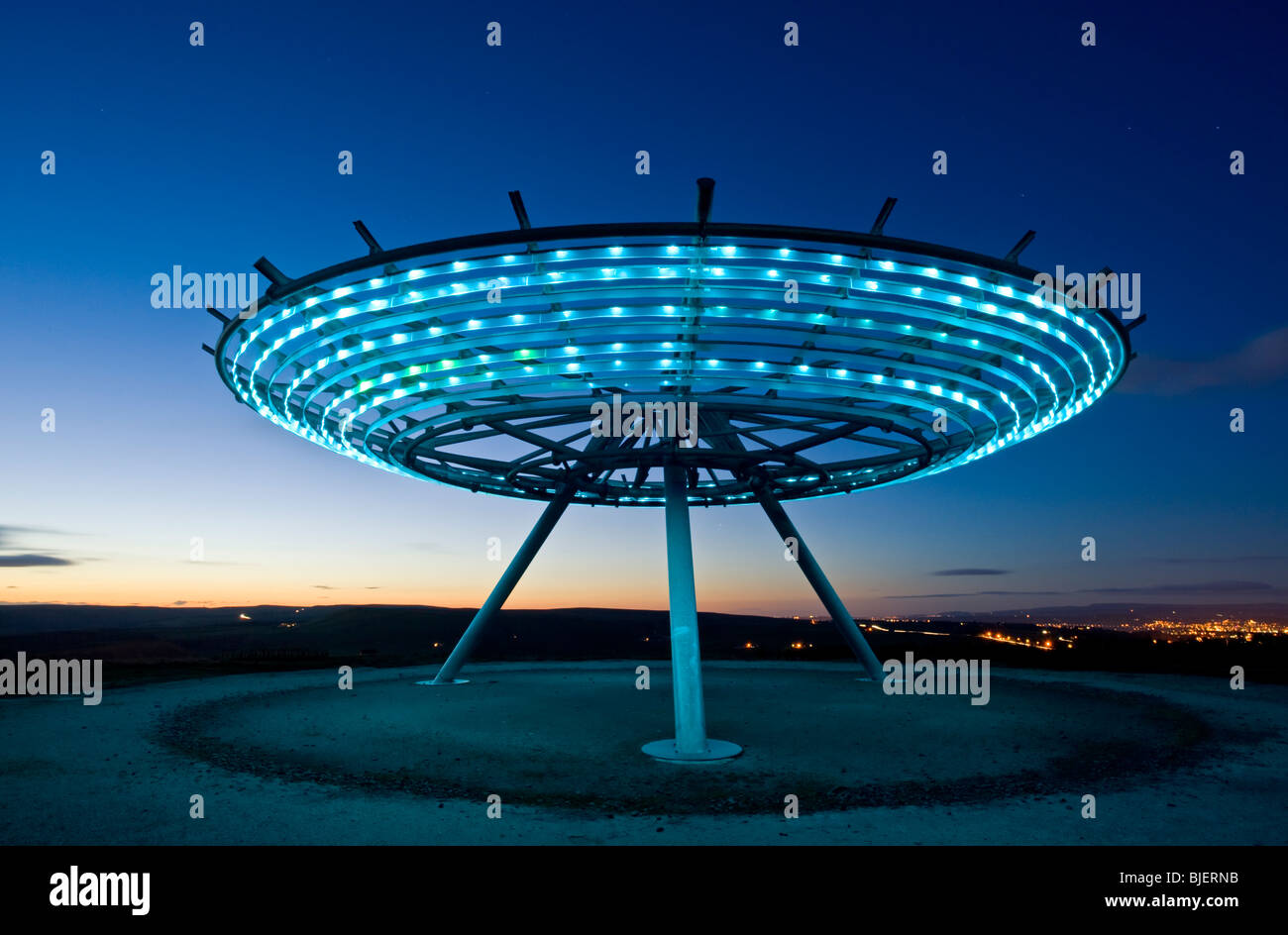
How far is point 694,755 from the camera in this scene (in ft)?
51.2

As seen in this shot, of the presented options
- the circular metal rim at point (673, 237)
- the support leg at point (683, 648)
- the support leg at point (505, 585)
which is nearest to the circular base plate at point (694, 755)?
the support leg at point (683, 648)

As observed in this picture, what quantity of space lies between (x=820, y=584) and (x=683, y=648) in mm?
12949

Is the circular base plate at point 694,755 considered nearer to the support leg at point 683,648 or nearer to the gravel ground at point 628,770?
the support leg at point 683,648

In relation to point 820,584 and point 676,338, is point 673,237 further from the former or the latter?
point 820,584

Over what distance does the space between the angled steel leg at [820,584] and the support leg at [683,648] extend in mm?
9079

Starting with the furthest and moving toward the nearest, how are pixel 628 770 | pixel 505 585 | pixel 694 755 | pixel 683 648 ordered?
pixel 505 585 → pixel 683 648 → pixel 694 755 → pixel 628 770

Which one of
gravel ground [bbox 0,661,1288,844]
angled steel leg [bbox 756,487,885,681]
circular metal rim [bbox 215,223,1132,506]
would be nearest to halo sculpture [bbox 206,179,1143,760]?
circular metal rim [bbox 215,223,1132,506]

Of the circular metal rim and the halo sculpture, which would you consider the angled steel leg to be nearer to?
the halo sculpture

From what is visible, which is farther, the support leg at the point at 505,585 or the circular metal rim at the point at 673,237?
the support leg at the point at 505,585

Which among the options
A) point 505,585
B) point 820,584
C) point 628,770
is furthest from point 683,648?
point 820,584

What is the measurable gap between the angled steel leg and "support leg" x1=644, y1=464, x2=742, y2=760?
9.08 metres

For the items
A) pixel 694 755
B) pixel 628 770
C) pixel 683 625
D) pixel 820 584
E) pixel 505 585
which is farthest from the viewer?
pixel 820 584

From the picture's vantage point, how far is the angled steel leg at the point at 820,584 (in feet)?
92.8
